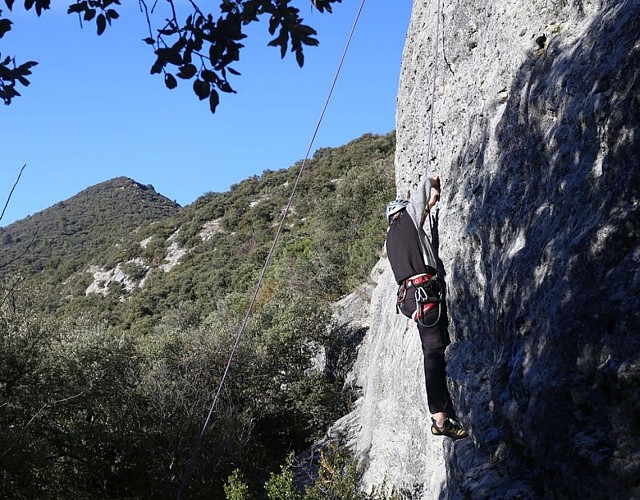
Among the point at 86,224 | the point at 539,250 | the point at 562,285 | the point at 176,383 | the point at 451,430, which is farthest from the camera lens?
the point at 86,224

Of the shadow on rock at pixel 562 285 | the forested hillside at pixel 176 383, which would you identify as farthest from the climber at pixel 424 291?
the forested hillside at pixel 176 383

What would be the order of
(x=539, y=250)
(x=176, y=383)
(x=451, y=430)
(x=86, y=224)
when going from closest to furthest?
1. (x=539, y=250)
2. (x=451, y=430)
3. (x=176, y=383)
4. (x=86, y=224)

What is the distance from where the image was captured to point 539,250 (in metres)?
3.39

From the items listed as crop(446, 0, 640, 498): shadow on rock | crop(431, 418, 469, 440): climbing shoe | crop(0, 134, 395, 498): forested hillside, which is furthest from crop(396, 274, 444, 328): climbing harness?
crop(0, 134, 395, 498): forested hillside

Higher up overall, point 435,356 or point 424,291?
point 424,291

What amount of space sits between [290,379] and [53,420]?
602cm

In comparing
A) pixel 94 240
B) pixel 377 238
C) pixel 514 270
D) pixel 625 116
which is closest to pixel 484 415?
pixel 514 270

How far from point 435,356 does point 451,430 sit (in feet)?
2.30

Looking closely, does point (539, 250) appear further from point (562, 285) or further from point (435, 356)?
point (435, 356)

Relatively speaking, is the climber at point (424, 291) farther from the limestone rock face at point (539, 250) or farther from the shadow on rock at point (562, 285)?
the shadow on rock at point (562, 285)

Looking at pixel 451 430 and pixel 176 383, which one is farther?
pixel 176 383

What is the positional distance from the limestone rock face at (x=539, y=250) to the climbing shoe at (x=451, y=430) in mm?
126

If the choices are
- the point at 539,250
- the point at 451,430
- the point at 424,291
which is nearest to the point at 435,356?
the point at 424,291

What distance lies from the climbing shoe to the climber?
64mm
